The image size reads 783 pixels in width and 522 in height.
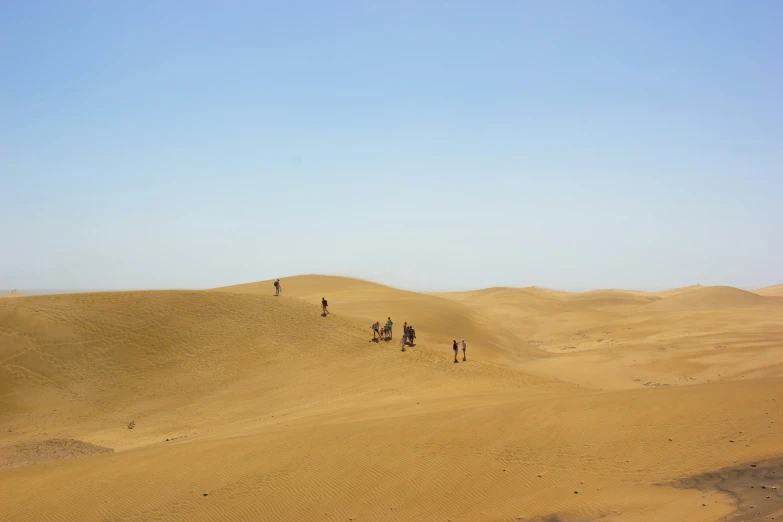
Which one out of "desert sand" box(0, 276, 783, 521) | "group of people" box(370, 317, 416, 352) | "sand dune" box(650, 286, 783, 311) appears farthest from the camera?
"sand dune" box(650, 286, 783, 311)

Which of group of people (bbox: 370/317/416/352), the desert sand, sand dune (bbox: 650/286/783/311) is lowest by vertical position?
the desert sand

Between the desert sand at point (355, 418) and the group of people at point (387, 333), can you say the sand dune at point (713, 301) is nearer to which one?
the desert sand at point (355, 418)

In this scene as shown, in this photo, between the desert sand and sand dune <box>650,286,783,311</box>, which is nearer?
the desert sand

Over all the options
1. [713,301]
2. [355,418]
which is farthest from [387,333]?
[713,301]

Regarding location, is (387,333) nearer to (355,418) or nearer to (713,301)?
(355,418)

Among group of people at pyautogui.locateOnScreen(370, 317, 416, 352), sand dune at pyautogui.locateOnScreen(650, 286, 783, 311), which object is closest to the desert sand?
group of people at pyautogui.locateOnScreen(370, 317, 416, 352)

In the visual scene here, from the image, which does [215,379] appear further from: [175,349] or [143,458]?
[143,458]

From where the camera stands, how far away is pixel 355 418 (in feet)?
52.4

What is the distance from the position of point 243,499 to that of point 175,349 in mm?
17058

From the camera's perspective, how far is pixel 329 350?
87.6 feet

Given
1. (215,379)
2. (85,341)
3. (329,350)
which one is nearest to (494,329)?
(329,350)

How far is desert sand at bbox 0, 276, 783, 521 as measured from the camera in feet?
33.9

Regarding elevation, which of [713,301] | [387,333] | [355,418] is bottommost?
[355,418]

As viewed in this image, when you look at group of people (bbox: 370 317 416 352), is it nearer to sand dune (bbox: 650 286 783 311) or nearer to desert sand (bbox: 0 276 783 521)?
desert sand (bbox: 0 276 783 521)
